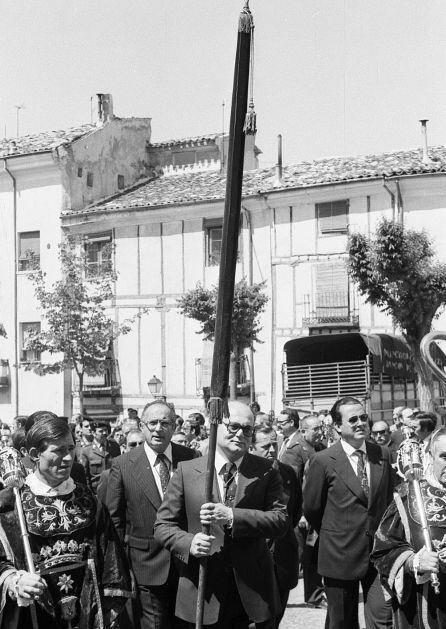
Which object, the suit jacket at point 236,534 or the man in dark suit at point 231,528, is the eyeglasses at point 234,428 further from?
the suit jacket at point 236,534

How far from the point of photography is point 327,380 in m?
27.1

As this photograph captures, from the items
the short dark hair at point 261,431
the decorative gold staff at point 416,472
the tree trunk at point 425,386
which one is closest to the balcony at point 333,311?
the tree trunk at point 425,386

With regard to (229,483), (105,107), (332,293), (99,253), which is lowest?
(229,483)

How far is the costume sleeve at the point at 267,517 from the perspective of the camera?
17.7 feet

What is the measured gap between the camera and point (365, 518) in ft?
24.3

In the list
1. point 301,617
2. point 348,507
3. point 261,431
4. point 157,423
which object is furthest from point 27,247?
point 348,507

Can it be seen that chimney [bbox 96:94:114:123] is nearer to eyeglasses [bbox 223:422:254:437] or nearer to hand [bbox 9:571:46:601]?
eyeglasses [bbox 223:422:254:437]

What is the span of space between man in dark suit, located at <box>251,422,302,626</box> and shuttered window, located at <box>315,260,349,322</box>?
2216 centimetres

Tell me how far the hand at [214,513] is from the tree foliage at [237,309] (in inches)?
964

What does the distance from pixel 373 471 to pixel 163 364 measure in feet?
87.1

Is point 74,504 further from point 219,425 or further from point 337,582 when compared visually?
point 337,582

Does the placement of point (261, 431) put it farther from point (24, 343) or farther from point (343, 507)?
point (24, 343)

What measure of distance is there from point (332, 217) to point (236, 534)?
87.4 feet

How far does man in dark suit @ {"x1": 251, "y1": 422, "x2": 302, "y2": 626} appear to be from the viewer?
736 cm
